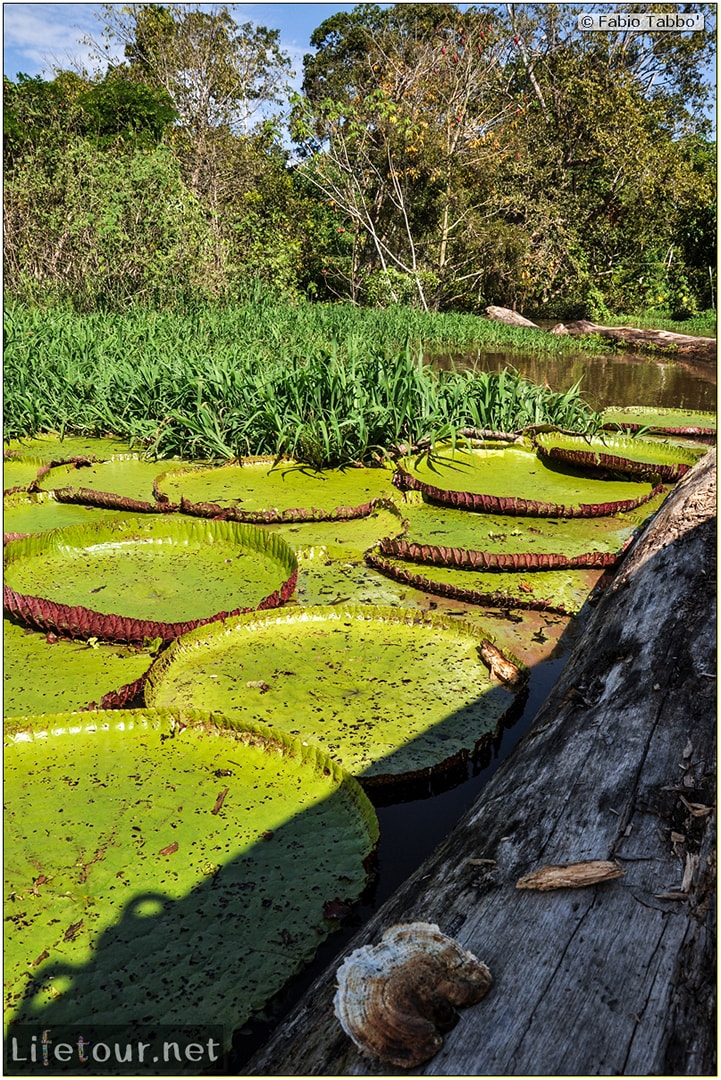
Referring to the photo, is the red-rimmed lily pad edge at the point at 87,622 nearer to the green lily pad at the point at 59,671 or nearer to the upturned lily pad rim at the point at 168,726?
the green lily pad at the point at 59,671

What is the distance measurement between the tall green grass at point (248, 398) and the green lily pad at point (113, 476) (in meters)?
0.18

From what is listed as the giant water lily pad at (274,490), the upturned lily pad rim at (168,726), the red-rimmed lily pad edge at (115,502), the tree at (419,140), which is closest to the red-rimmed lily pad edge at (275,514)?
the giant water lily pad at (274,490)

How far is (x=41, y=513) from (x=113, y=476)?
65 centimetres

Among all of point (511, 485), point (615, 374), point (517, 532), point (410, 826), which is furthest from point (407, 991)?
point (615, 374)

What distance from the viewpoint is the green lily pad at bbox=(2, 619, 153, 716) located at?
6.89 ft

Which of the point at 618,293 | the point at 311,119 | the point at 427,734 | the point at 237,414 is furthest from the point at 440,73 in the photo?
the point at 427,734

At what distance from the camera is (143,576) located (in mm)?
2926

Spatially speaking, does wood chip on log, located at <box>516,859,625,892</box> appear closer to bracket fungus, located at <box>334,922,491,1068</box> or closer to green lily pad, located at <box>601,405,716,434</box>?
bracket fungus, located at <box>334,922,491,1068</box>

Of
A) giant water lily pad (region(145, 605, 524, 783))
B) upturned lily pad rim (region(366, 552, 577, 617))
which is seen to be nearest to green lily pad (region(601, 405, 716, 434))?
upturned lily pad rim (region(366, 552, 577, 617))

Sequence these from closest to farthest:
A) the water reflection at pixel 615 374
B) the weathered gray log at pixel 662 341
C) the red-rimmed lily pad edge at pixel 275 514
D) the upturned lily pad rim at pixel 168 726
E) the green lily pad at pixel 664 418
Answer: the upturned lily pad rim at pixel 168 726
the red-rimmed lily pad edge at pixel 275 514
the green lily pad at pixel 664 418
the water reflection at pixel 615 374
the weathered gray log at pixel 662 341

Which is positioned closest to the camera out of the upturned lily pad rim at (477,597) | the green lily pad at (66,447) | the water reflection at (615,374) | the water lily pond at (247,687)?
the water lily pond at (247,687)

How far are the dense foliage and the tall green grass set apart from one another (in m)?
4.92

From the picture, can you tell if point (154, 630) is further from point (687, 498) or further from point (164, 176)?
point (164, 176)

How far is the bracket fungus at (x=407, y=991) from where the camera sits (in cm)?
86
